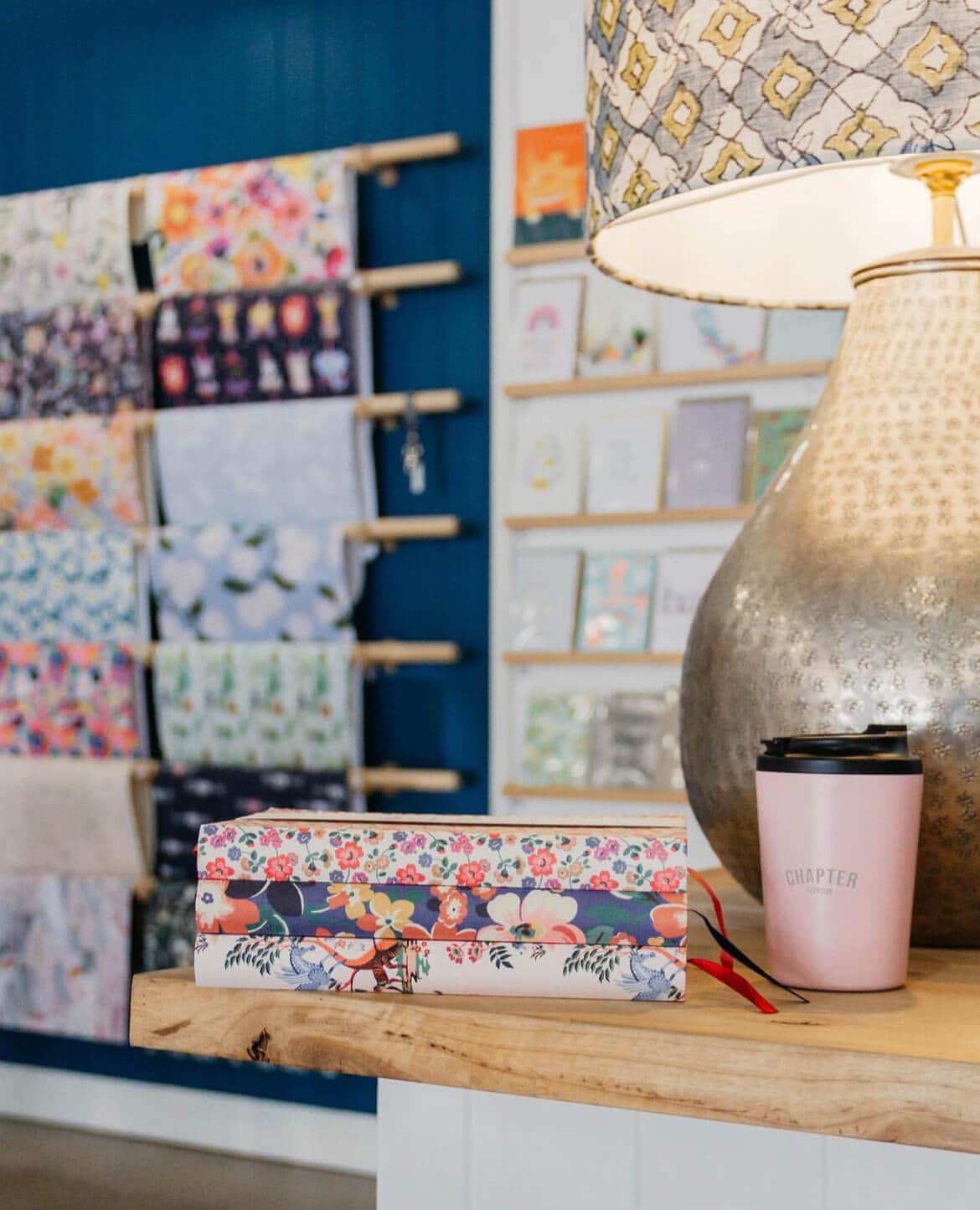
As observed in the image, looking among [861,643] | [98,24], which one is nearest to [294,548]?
[98,24]

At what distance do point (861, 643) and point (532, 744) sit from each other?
2.20 metres

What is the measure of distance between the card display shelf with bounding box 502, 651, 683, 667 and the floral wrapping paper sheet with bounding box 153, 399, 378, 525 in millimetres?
421

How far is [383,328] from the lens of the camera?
3111 mm

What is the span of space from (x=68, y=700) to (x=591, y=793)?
118cm

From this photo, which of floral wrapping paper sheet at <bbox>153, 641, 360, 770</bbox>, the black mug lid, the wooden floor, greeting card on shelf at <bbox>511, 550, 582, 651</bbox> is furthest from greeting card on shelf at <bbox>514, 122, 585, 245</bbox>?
the black mug lid

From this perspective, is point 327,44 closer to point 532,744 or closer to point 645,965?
point 532,744

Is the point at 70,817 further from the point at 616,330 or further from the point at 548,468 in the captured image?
the point at 616,330

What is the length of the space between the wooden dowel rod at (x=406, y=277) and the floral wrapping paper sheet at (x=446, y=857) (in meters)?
2.39

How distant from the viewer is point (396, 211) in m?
3.10

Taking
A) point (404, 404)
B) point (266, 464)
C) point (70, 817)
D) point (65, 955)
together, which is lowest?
point (65, 955)

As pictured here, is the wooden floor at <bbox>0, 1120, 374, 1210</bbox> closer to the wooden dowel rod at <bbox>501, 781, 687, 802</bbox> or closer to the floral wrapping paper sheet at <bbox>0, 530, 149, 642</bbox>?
the wooden dowel rod at <bbox>501, 781, 687, 802</bbox>

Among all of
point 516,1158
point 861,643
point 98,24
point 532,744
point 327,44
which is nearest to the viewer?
point 861,643

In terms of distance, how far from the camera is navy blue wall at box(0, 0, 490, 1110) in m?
3.04

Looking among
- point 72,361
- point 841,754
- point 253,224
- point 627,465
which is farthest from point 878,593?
point 72,361
